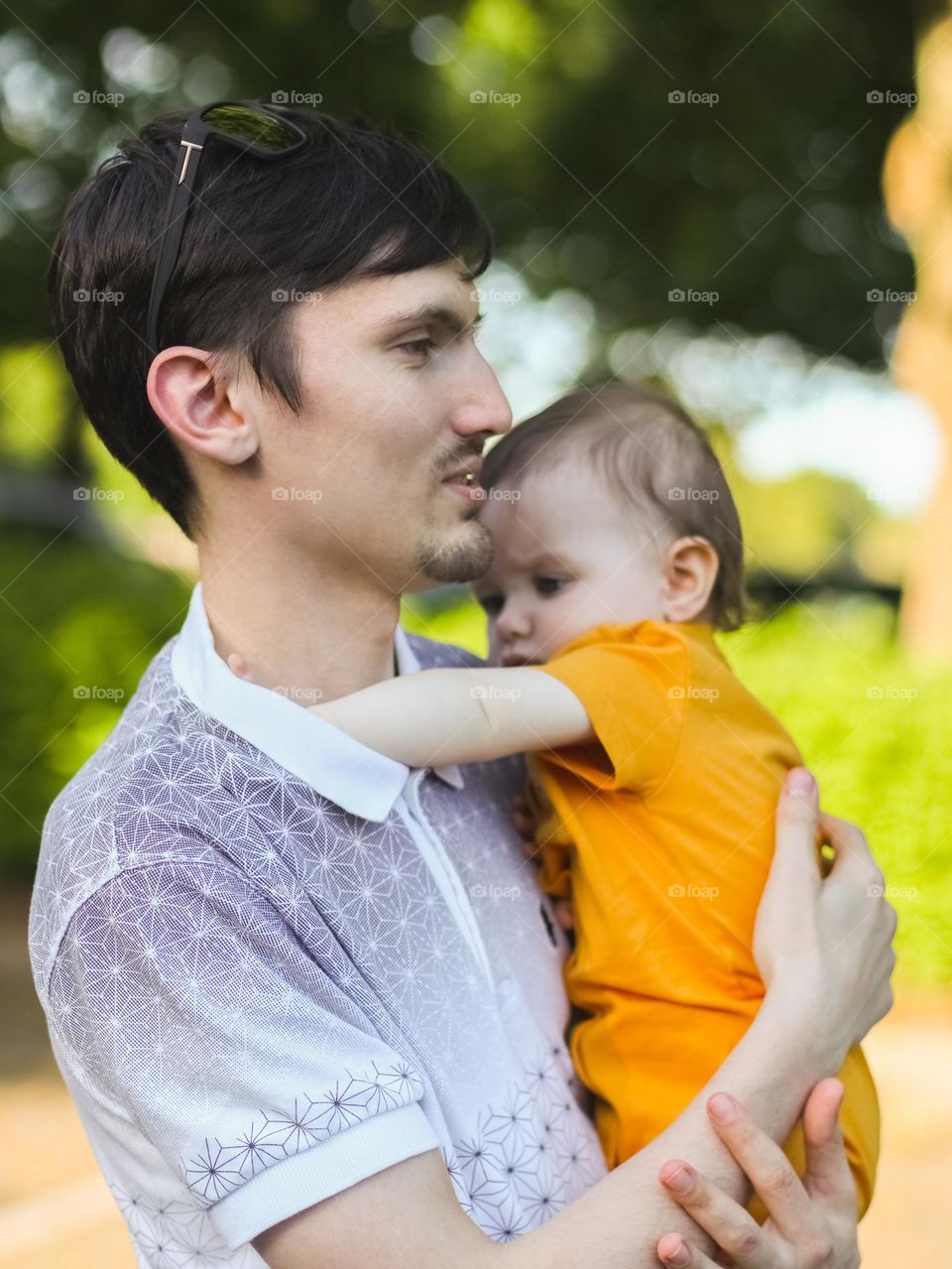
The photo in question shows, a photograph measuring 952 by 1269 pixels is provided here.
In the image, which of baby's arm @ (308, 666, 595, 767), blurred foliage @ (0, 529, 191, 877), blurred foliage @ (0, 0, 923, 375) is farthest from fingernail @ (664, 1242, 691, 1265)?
blurred foliage @ (0, 0, 923, 375)

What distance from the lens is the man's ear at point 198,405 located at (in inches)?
68.3

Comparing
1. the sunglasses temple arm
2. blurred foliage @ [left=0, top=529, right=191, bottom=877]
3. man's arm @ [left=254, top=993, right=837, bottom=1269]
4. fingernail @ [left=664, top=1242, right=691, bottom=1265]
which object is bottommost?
blurred foliage @ [left=0, top=529, right=191, bottom=877]

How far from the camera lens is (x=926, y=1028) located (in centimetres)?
566

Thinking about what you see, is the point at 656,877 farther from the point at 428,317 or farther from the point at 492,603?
the point at 428,317

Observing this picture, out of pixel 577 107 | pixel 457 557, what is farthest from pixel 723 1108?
pixel 577 107

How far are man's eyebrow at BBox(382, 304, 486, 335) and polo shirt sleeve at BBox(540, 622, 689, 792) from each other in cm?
49

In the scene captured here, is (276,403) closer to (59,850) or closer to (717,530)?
(59,850)

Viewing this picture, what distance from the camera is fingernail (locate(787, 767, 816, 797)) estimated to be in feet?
6.01

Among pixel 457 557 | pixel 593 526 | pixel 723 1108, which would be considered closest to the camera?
pixel 723 1108

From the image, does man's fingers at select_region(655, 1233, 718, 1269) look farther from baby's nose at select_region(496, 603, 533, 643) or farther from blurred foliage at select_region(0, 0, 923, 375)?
blurred foliage at select_region(0, 0, 923, 375)

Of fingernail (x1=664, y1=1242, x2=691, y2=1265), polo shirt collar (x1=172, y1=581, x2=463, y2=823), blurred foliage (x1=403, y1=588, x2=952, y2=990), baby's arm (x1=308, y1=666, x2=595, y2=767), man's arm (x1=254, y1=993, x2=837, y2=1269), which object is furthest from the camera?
blurred foliage (x1=403, y1=588, x2=952, y2=990)

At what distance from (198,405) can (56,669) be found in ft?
17.7

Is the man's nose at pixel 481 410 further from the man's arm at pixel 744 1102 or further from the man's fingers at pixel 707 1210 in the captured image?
the man's fingers at pixel 707 1210

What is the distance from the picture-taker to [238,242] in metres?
1.69
